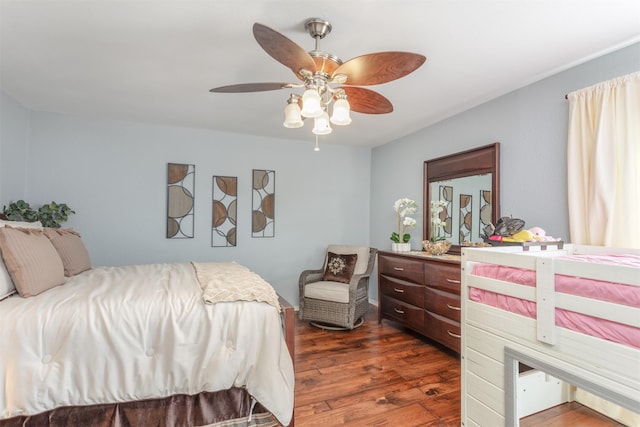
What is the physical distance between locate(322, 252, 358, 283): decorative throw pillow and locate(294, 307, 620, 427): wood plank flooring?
67 cm

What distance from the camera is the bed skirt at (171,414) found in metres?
1.52

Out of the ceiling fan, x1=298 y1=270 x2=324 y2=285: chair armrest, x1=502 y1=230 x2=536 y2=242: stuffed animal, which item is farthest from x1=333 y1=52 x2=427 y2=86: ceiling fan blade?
x1=298 y1=270 x2=324 y2=285: chair armrest

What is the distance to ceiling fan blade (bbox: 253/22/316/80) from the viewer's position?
1.34 meters

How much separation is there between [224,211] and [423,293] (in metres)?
2.56

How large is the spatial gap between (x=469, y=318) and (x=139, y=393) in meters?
1.80

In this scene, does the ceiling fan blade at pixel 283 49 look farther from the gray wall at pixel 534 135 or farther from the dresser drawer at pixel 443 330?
the dresser drawer at pixel 443 330

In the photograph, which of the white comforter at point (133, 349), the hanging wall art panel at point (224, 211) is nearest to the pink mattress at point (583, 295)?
the white comforter at point (133, 349)

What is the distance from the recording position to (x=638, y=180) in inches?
74.6

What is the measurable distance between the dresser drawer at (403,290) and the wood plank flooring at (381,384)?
402 millimetres

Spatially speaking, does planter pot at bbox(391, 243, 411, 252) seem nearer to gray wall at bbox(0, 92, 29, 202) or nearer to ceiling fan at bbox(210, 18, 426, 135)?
ceiling fan at bbox(210, 18, 426, 135)

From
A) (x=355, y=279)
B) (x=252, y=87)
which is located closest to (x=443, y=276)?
(x=355, y=279)

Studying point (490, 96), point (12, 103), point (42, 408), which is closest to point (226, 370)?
point (42, 408)

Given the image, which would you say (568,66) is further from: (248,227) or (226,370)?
(248,227)

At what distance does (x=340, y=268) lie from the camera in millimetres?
3920
